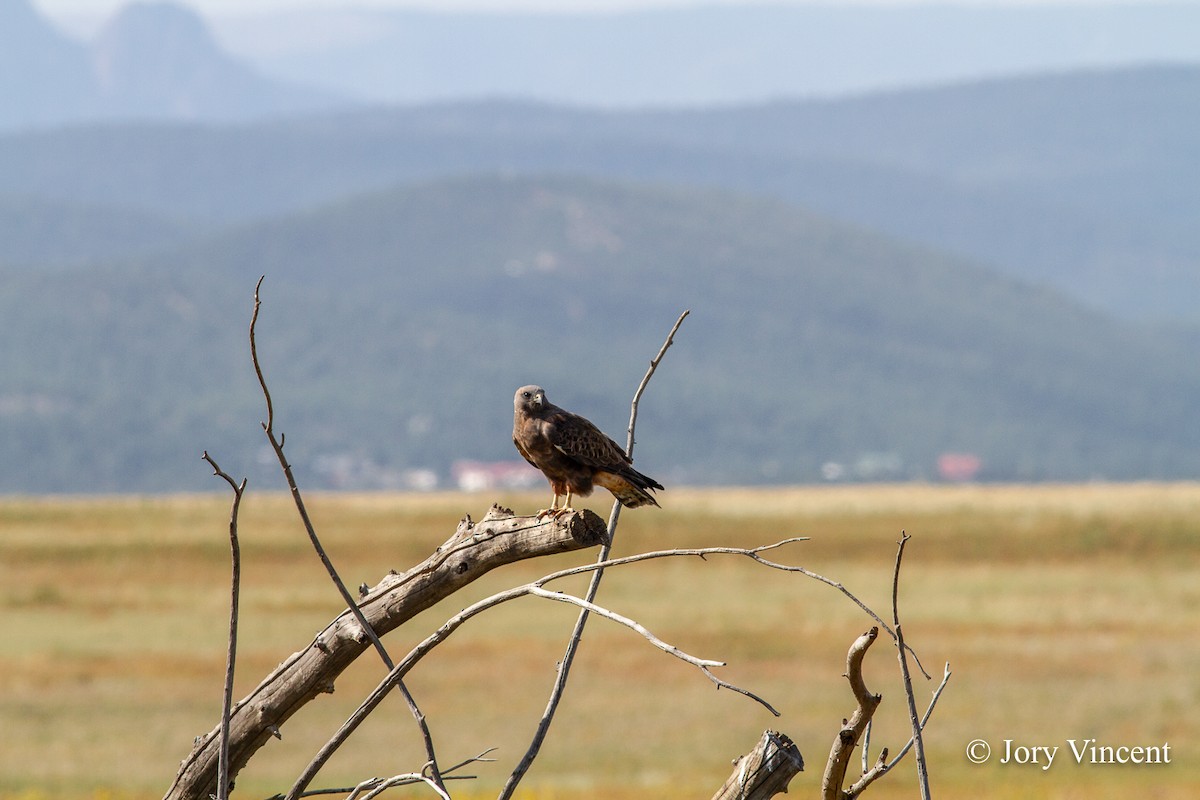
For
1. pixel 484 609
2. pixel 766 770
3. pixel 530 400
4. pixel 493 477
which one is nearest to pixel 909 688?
pixel 766 770

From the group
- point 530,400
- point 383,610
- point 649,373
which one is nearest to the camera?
point 383,610

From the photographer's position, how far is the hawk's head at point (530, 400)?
167 inches

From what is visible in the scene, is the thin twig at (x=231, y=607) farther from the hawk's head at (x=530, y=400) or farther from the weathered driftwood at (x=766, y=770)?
the hawk's head at (x=530, y=400)

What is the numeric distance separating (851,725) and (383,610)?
979 mm

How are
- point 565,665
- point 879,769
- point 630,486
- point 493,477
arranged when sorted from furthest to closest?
point 493,477
point 630,486
point 565,665
point 879,769

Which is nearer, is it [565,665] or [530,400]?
[565,665]

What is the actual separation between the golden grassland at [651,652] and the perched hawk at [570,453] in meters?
7.60

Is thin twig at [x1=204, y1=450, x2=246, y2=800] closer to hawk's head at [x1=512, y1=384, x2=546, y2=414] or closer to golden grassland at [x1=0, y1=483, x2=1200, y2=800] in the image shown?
hawk's head at [x1=512, y1=384, x2=546, y2=414]

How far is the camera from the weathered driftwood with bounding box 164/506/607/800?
10.0ft

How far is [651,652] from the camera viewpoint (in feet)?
96.5

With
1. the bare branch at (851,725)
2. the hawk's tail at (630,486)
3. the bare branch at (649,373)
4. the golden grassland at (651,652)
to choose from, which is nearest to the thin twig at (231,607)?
the bare branch at (649,373)

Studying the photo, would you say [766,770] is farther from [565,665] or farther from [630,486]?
[630,486]

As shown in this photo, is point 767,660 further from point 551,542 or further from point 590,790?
point 551,542

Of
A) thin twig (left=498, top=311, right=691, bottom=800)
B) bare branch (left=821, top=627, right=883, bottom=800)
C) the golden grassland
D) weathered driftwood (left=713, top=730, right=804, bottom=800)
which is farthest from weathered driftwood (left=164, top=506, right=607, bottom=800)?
the golden grassland
